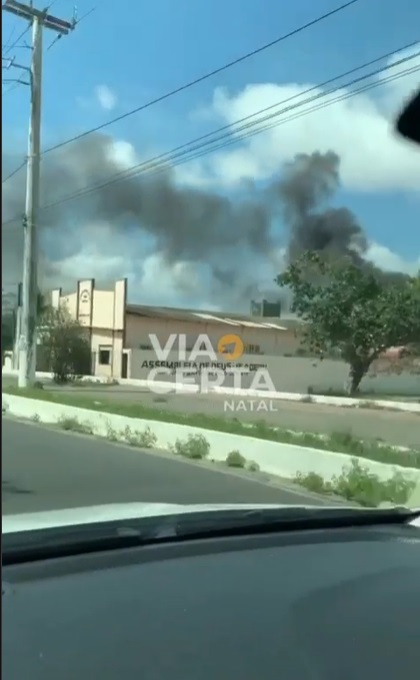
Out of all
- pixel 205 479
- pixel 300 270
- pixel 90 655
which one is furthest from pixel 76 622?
pixel 300 270

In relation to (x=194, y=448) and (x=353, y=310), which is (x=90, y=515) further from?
(x=353, y=310)

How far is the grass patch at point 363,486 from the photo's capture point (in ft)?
31.2

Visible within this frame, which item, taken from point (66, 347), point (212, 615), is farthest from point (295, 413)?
point (212, 615)

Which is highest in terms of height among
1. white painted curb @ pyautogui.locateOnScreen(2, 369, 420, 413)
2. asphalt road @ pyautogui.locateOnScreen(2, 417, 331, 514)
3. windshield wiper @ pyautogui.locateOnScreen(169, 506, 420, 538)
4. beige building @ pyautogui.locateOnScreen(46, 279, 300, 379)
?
beige building @ pyautogui.locateOnScreen(46, 279, 300, 379)

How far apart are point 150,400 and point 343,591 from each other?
16.1 metres

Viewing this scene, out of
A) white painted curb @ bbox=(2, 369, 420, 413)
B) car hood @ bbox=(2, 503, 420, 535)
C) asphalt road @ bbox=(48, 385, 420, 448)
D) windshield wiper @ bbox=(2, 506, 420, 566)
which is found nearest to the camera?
windshield wiper @ bbox=(2, 506, 420, 566)

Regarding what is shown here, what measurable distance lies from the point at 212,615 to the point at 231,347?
15.8 m

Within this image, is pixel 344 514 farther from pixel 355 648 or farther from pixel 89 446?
pixel 89 446

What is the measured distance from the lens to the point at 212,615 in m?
2.83

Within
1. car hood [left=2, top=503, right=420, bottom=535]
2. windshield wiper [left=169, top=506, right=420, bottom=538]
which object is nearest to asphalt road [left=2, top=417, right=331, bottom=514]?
car hood [left=2, top=503, right=420, bottom=535]

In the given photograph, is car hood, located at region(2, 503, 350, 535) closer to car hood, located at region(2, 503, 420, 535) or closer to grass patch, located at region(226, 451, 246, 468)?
car hood, located at region(2, 503, 420, 535)

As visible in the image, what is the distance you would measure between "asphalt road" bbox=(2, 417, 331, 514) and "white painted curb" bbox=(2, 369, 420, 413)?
474 cm

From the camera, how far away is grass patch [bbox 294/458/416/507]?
950 cm

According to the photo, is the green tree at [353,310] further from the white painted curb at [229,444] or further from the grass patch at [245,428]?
the white painted curb at [229,444]
